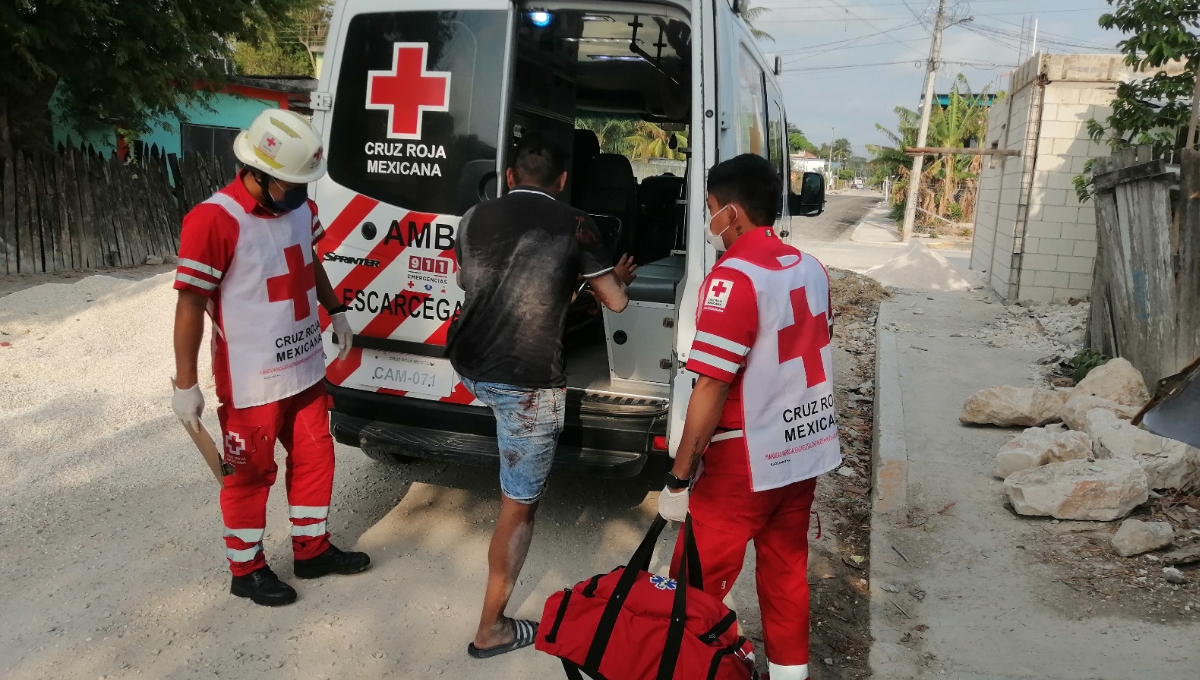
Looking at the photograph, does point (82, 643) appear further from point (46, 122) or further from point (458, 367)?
point (46, 122)

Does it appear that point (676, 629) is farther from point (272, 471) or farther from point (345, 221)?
point (345, 221)

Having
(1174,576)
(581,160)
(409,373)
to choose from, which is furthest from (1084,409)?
(409,373)

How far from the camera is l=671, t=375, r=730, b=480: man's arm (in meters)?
2.42

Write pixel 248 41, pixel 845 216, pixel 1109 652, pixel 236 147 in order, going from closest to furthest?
pixel 1109 652 → pixel 236 147 → pixel 248 41 → pixel 845 216

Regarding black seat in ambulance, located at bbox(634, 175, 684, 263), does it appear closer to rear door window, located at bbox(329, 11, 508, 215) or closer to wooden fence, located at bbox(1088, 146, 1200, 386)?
rear door window, located at bbox(329, 11, 508, 215)

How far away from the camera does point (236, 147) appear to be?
10.6 ft

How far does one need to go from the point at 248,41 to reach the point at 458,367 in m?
11.1

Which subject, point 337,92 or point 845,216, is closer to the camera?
point 337,92

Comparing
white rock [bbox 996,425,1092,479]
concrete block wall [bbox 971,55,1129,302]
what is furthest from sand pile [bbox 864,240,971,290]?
white rock [bbox 996,425,1092,479]

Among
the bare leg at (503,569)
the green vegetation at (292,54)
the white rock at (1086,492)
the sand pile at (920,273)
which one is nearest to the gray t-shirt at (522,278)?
the bare leg at (503,569)

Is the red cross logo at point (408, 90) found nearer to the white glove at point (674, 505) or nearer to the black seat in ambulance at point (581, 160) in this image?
the white glove at point (674, 505)

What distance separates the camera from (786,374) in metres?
2.51

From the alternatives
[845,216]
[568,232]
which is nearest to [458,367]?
[568,232]

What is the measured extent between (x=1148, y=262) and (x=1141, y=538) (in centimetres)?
286
